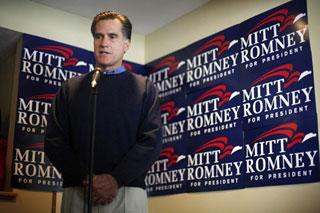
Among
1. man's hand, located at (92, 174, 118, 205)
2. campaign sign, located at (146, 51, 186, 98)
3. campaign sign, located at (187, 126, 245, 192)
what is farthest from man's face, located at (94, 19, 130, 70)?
campaign sign, located at (146, 51, 186, 98)

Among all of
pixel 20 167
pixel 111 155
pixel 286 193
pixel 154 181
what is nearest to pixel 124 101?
pixel 111 155

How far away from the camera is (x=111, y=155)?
199 centimetres

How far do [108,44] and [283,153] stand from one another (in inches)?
55.5

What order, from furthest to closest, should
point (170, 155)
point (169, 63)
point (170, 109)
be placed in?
1. point (169, 63)
2. point (170, 109)
3. point (170, 155)

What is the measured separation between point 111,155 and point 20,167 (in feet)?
5.29

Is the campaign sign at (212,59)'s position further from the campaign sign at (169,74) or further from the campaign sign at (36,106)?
the campaign sign at (36,106)

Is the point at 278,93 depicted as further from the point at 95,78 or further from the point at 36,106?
the point at 36,106

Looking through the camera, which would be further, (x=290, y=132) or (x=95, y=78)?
(x=290, y=132)

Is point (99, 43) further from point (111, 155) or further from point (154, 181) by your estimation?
point (154, 181)

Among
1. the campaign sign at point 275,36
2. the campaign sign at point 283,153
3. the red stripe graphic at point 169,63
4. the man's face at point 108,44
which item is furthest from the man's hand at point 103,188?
the red stripe graphic at point 169,63

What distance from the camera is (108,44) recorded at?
2.12m

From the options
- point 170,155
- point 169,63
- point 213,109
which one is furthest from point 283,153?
point 169,63

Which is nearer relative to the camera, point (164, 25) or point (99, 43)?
point (99, 43)

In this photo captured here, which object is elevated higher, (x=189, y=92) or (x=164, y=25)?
(x=164, y=25)
